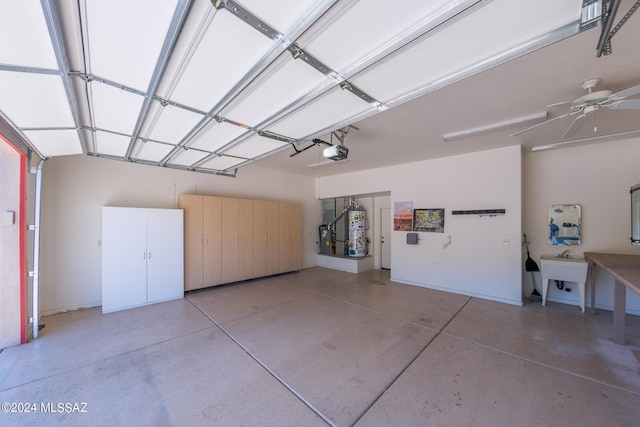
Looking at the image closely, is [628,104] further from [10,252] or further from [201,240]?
[10,252]

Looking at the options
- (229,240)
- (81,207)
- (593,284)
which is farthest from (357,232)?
(81,207)

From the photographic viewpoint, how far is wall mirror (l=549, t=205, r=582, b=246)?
437 centimetres

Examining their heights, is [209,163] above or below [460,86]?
below

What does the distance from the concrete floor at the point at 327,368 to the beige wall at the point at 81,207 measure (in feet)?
1.45

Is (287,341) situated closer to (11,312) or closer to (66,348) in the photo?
(66,348)

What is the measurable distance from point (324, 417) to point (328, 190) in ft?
20.5

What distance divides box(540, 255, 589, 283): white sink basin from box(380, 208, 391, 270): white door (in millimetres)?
3576

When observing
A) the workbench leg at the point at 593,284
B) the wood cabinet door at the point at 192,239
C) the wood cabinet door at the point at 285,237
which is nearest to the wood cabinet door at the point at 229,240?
the wood cabinet door at the point at 192,239

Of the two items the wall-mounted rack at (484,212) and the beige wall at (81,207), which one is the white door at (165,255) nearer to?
the beige wall at (81,207)

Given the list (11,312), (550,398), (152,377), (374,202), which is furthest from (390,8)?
(374,202)

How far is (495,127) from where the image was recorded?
134 inches

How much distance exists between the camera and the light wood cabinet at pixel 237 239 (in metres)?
5.04

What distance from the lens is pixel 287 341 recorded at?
3.04m

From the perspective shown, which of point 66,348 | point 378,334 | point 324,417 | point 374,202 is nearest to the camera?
point 324,417
